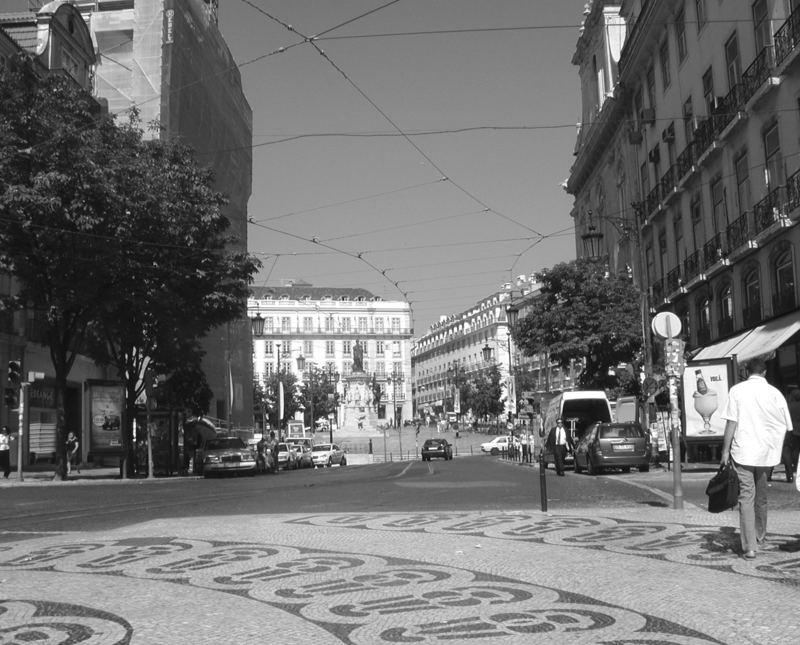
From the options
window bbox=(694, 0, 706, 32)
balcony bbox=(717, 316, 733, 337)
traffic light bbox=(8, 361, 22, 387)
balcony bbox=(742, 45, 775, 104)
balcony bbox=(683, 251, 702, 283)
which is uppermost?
window bbox=(694, 0, 706, 32)

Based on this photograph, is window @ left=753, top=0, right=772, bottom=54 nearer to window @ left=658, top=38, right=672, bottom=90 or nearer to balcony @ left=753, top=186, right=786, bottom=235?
balcony @ left=753, top=186, right=786, bottom=235

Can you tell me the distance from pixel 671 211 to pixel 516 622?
37122 mm

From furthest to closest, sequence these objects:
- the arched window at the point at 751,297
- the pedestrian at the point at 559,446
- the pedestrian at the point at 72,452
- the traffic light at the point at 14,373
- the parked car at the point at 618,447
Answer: the pedestrian at the point at 72,452, the arched window at the point at 751,297, the parked car at the point at 618,447, the pedestrian at the point at 559,446, the traffic light at the point at 14,373

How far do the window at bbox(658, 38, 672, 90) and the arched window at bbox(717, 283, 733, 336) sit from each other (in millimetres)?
10864

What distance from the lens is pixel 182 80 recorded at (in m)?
44.4

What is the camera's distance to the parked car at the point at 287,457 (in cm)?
4838

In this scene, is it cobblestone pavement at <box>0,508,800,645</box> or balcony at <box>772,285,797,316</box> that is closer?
cobblestone pavement at <box>0,508,800,645</box>

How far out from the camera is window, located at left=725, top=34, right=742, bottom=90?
3163cm

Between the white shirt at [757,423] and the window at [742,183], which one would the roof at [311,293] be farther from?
the white shirt at [757,423]

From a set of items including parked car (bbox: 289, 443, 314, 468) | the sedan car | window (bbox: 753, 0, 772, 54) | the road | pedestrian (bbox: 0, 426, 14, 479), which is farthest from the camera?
parked car (bbox: 289, 443, 314, 468)

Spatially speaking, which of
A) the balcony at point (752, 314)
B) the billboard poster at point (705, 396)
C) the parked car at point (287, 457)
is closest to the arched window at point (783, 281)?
the balcony at point (752, 314)

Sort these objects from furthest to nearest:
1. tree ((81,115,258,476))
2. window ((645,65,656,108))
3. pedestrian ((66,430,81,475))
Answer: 1. window ((645,65,656,108))
2. pedestrian ((66,430,81,475))
3. tree ((81,115,258,476))

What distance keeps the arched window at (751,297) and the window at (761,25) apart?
22.2ft

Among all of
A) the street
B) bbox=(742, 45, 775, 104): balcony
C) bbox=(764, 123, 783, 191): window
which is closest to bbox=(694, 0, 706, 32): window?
bbox=(742, 45, 775, 104): balcony
